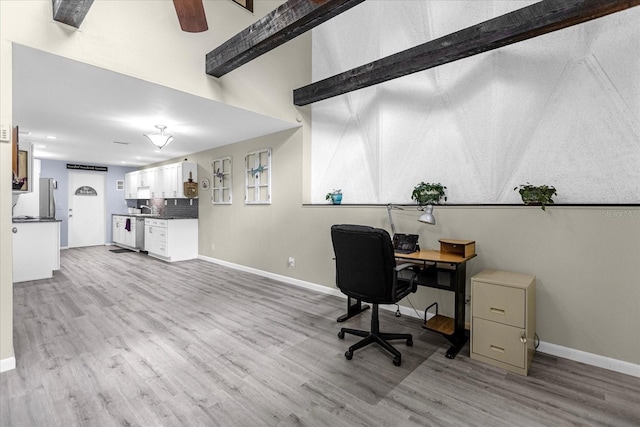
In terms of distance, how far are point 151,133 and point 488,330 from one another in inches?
210

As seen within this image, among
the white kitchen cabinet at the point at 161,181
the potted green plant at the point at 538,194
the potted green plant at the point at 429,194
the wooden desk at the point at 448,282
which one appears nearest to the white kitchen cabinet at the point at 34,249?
the white kitchen cabinet at the point at 161,181

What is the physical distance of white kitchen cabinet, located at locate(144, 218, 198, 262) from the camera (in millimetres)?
6262

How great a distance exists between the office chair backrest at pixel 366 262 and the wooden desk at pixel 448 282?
58cm

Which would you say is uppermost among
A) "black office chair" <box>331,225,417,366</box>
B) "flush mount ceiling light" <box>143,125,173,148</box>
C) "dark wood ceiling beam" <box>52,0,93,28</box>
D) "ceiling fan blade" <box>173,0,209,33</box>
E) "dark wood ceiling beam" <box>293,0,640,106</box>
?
"dark wood ceiling beam" <box>52,0,93,28</box>

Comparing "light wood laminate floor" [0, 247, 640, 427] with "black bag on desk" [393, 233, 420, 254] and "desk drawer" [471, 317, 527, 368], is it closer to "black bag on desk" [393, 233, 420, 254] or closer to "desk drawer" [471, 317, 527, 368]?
"desk drawer" [471, 317, 527, 368]

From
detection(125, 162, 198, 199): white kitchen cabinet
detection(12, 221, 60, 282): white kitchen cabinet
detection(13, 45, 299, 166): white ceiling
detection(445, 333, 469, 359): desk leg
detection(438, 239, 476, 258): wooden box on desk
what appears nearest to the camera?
detection(445, 333, 469, 359): desk leg

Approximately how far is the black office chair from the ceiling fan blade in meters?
1.71

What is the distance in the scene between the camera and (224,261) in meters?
5.96

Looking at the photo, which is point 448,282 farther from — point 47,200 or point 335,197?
point 47,200

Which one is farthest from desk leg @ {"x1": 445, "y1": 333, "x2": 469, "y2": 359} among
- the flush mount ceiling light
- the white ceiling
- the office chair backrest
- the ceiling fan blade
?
the flush mount ceiling light

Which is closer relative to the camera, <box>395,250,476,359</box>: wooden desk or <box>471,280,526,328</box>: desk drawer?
<box>471,280,526,328</box>: desk drawer

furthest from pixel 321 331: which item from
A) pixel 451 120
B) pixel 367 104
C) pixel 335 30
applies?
pixel 335 30

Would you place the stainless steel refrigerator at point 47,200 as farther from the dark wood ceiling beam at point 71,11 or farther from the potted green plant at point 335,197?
the potted green plant at point 335,197

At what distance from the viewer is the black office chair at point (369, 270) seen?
86.1 inches
